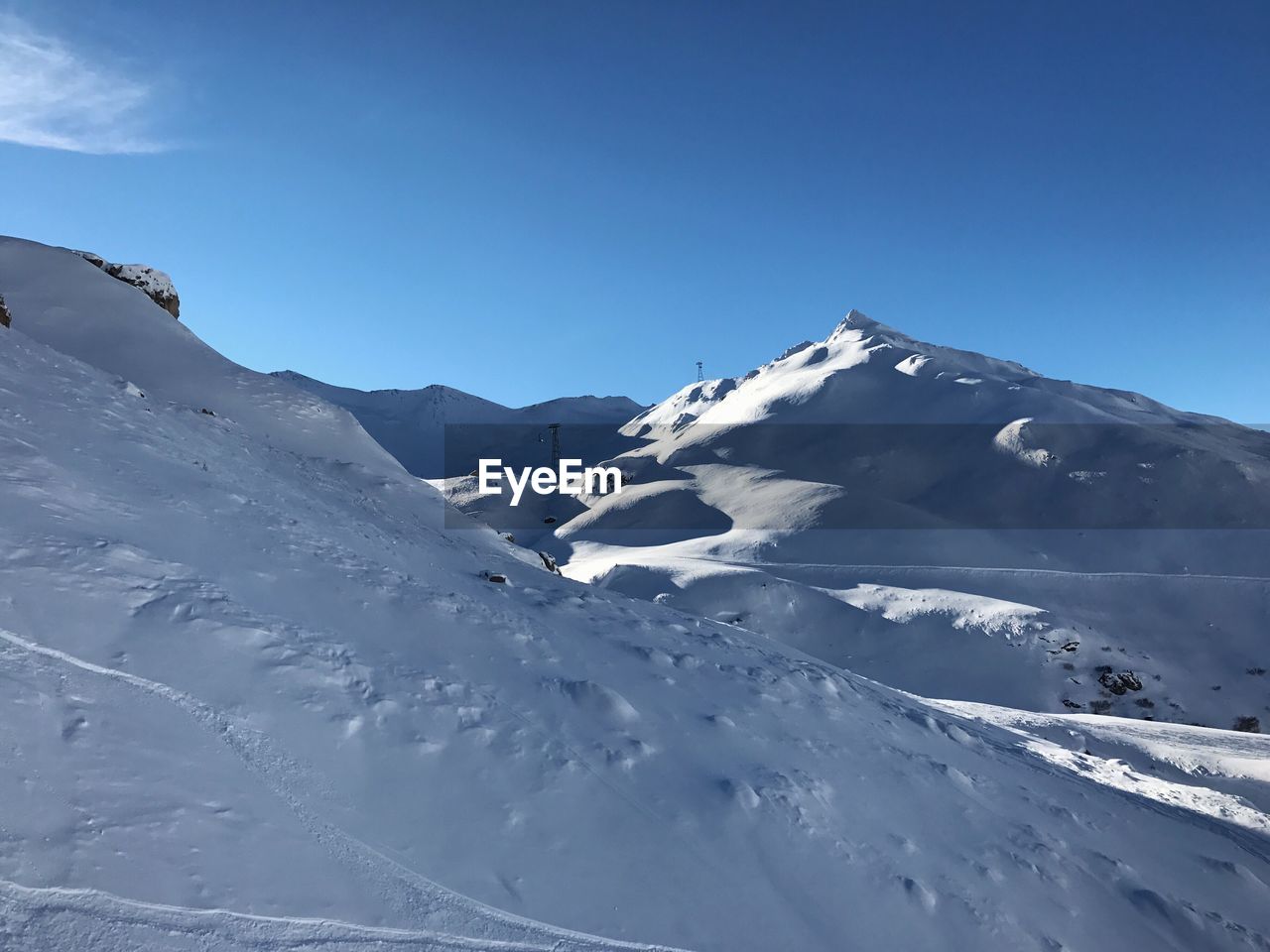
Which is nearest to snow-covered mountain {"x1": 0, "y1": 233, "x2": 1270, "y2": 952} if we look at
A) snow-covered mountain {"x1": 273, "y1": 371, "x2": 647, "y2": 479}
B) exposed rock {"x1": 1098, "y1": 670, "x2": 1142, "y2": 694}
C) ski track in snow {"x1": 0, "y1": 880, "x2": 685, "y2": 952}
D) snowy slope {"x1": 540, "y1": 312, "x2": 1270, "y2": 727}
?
ski track in snow {"x1": 0, "y1": 880, "x2": 685, "y2": 952}

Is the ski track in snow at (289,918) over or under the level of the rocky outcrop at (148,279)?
under

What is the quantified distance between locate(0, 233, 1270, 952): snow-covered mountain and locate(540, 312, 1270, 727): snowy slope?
15.1 metres

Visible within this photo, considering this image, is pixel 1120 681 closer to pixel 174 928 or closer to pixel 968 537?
pixel 968 537

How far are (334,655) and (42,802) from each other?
9.41ft

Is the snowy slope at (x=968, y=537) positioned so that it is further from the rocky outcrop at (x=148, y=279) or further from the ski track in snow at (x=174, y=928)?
the ski track in snow at (x=174, y=928)

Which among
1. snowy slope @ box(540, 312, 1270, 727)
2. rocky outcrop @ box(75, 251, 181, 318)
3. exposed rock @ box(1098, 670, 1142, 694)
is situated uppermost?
rocky outcrop @ box(75, 251, 181, 318)

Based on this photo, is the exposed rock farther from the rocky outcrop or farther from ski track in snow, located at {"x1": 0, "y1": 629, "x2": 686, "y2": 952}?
the rocky outcrop

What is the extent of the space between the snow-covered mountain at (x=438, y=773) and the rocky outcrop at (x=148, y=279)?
1209 centimetres

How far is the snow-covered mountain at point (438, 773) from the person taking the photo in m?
4.69

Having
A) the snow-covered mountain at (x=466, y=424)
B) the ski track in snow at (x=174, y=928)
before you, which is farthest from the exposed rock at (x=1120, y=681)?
the snow-covered mountain at (x=466, y=424)

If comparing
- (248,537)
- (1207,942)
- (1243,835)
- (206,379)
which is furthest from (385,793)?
(206,379)

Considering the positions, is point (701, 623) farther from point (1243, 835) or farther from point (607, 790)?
point (1243, 835)

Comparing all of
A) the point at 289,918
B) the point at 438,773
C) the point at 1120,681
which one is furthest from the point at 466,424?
the point at 289,918

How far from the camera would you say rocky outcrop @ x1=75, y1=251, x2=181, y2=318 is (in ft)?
73.3
